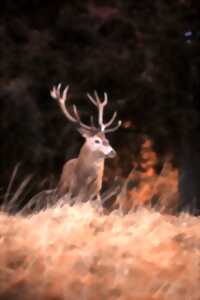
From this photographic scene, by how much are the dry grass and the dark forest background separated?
6.07 m

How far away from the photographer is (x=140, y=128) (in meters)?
12.4

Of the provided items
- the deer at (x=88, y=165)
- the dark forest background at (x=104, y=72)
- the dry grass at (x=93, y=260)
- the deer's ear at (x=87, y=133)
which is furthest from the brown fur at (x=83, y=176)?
the dry grass at (x=93, y=260)

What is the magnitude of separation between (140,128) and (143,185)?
17.5ft

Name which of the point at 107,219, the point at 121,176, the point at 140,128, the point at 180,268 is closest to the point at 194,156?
the point at 140,128

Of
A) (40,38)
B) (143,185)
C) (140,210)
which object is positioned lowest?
(143,185)

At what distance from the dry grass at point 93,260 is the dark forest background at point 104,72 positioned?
6.07 m

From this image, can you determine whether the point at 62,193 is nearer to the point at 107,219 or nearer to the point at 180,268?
the point at 107,219

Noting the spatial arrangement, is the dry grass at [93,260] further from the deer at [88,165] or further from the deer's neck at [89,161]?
the deer's neck at [89,161]

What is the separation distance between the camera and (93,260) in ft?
14.9

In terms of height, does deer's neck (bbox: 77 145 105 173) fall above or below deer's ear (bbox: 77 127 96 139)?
below

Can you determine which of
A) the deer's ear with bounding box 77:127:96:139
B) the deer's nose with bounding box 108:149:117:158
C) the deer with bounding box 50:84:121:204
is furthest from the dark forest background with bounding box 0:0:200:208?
the deer's nose with bounding box 108:149:117:158

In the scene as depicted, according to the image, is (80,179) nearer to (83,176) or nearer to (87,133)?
(83,176)

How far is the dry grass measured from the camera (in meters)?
4.03

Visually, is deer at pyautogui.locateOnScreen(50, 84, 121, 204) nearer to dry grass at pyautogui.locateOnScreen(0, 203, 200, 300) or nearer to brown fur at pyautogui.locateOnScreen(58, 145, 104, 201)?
brown fur at pyautogui.locateOnScreen(58, 145, 104, 201)
